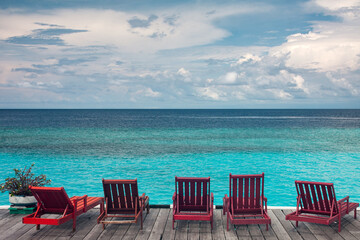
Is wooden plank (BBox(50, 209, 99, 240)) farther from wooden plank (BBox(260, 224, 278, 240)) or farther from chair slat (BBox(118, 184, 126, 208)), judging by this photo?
wooden plank (BBox(260, 224, 278, 240))

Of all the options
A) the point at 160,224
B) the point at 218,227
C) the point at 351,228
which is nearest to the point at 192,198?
the point at 218,227

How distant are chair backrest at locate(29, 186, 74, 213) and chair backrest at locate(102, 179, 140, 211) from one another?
0.68m

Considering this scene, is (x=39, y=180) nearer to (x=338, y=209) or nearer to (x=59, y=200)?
(x=59, y=200)

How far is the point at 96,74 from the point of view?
104m

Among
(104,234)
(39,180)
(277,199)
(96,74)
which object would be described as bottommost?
(277,199)

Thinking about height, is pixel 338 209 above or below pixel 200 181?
below

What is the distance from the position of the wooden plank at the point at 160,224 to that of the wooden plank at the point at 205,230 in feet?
2.32

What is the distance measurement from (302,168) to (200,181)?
1530 centimetres

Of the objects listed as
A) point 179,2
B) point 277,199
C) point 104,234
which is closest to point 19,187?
point 104,234

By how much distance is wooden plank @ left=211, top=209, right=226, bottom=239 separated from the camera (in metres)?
5.72

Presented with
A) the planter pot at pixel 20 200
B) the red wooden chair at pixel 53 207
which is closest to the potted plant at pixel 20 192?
the planter pot at pixel 20 200

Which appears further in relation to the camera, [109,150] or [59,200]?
[109,150]

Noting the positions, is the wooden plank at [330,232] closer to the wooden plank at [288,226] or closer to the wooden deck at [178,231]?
the wooden deck at [178,231]

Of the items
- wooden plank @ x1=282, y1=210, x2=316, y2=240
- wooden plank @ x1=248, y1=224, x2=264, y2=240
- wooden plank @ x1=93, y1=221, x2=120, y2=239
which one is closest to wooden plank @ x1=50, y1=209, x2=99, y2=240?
wooden plank @ x1=93, y1=221, x2=120, y2=239
